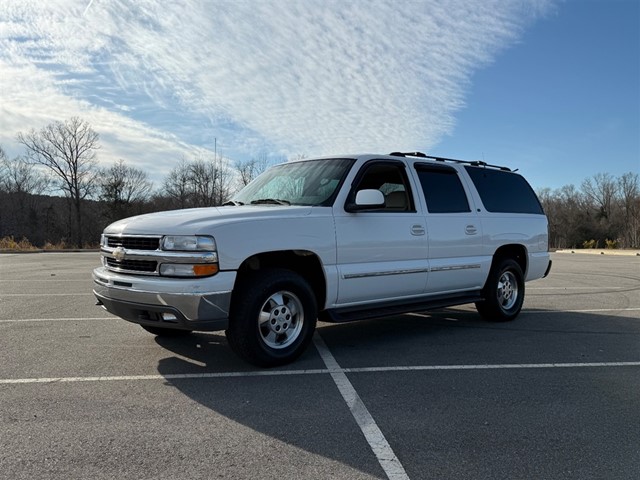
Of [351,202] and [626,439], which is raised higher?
[351,202]

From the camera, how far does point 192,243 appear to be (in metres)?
4.14

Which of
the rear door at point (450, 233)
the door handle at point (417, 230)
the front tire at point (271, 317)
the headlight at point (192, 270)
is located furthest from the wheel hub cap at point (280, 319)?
the rear door at point (450, 233)

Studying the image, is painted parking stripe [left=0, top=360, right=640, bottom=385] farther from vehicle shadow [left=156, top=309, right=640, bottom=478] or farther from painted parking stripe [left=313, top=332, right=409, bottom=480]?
painted parking stripe [left=313, top=332, right=409, bottom=480]

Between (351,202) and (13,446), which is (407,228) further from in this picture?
(13,446)

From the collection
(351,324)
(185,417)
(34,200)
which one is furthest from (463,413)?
(34,200)

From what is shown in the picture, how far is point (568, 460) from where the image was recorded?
296 cm

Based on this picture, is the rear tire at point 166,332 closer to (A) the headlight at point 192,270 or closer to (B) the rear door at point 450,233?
(A) the headlight at point 192,270

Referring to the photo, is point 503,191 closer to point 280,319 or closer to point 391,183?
point 391,183

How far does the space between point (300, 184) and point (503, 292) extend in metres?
3.63

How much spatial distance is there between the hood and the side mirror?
47cm

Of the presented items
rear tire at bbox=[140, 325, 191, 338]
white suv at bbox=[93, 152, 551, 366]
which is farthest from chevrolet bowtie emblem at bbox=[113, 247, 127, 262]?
rear tire at bbox=[140, 325, 191, 338]

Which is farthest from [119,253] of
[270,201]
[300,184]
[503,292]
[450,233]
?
[503,292]

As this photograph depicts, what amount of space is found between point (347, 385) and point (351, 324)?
8.73 ft

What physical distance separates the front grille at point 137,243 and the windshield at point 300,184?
1.43 metres
